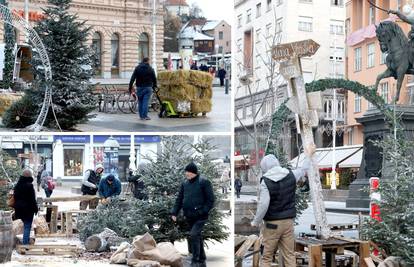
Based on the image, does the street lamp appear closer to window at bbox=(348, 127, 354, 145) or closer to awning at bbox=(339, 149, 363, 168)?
awning at bbox=(339, 149, 363, 168)

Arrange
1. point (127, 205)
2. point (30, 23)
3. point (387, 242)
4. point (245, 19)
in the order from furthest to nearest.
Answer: point (245, 19), point (127, 205), point (387, 242), point (30, 23)

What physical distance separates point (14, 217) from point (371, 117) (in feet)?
15.7

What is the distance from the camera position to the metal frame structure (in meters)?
7.48

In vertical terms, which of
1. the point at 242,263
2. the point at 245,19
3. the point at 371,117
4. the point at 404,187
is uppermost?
the point at 245,19

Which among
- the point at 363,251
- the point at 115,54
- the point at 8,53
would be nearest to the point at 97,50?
the point at 115,54

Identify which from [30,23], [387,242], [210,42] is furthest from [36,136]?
[387,242]

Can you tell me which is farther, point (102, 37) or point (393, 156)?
point (393, 156)

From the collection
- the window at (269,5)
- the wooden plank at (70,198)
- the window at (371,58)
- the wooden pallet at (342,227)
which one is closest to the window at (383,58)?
the window at (371,58)

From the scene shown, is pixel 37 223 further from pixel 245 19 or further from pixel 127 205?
pixel 245 19

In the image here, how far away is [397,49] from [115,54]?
370 centimetres

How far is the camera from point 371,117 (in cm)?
1123

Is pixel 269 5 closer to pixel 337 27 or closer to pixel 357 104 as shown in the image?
pixel 337 27

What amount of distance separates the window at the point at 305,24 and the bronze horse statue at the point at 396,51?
87cm

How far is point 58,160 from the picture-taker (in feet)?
25.6
